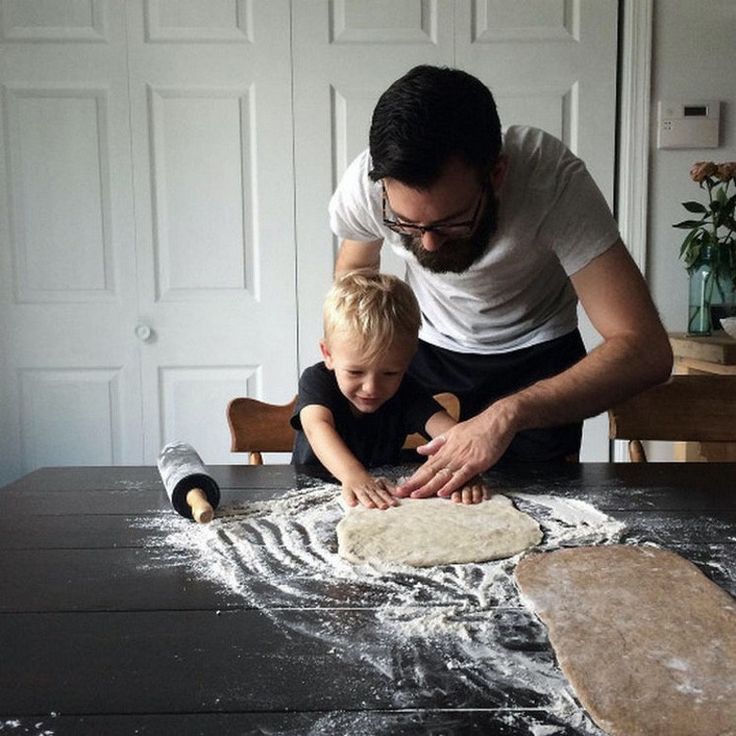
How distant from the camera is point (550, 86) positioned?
239 cm

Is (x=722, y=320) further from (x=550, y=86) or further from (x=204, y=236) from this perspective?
(x=204, y=236)

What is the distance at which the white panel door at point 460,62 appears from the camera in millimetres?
2355

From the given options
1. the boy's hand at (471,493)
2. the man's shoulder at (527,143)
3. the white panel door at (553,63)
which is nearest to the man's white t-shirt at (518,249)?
Answer: the man's shoulder at (527,143)

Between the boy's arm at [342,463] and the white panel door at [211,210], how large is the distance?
119 cm

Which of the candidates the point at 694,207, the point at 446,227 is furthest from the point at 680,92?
the point at 446,227

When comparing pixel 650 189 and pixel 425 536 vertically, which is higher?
pixel 650 189

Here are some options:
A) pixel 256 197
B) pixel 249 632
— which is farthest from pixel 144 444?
pixel 249 632

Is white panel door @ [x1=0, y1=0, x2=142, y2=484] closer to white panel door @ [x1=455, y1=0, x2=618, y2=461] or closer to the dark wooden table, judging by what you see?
white panel door @ [x1=455, y1=0, x2=618, y2=461]

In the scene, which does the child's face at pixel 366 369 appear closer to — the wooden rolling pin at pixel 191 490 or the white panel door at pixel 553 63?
the wooden rolling pin at pixel 191 490

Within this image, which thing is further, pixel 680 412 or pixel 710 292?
pixel 710 292

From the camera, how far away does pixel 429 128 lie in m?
1.11

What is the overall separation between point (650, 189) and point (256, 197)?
1.19 m

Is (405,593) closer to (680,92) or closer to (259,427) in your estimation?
(259,427)

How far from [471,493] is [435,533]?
180 mm
